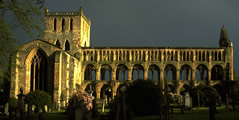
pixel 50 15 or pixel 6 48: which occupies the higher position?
pixel 50 15

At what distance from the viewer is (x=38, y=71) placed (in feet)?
151

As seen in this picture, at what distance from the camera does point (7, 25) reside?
19.1 m

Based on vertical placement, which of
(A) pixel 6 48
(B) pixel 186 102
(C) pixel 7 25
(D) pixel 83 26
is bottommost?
(B) pixel 186 102

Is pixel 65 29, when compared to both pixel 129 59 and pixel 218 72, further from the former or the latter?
pixel 218 72

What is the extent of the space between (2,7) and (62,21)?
1593 inches

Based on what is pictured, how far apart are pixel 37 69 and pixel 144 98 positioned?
883 inches

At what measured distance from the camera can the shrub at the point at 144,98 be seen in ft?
96.5

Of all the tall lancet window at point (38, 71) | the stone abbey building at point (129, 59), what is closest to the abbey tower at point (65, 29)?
the stone abbey building at point (129, 59)

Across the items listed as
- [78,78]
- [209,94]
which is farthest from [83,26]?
[209,94]

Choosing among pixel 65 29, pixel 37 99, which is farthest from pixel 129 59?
pixel 37 99

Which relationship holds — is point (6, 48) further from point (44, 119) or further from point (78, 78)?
point (78, 78)

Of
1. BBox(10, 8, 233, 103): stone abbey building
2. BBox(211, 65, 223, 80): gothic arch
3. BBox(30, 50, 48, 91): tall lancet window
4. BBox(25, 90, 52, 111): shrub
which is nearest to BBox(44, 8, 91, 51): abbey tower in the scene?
BBox(10, 8, 233, 103): stone abbey building

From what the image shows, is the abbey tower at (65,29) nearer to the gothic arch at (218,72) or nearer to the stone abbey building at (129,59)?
the stone abbey building at (129,59)

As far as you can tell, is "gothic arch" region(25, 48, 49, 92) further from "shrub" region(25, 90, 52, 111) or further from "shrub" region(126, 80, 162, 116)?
→ "shrub" region(126, 80, 162, 116)
